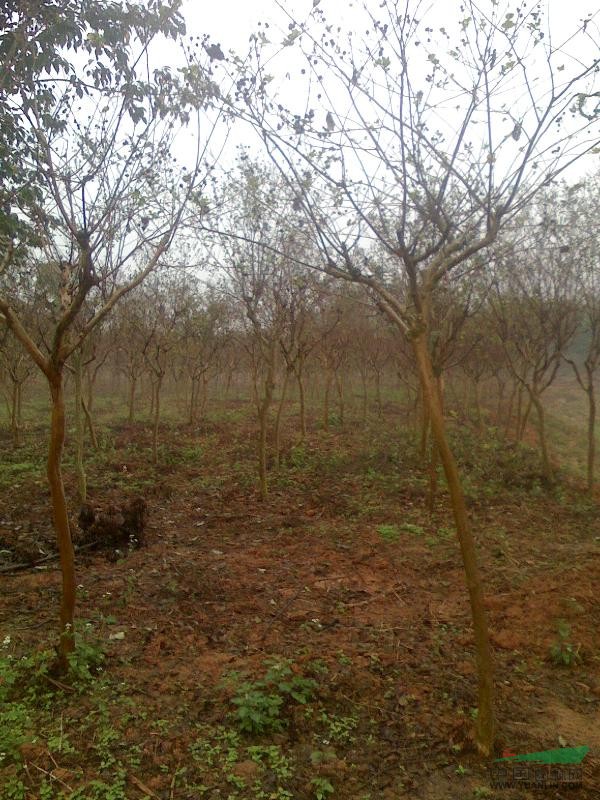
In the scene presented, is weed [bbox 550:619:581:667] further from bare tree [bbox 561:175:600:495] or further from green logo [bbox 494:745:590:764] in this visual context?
bare tree [bbox 561:175:600:495]

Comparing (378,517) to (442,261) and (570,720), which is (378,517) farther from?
(442,261)

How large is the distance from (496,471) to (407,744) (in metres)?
9.49

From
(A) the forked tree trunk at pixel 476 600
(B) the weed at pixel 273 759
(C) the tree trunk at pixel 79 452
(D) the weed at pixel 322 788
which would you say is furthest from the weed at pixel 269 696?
(C) the tree trunk at pixel 79 452

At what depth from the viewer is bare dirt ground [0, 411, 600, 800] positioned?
3359 mm

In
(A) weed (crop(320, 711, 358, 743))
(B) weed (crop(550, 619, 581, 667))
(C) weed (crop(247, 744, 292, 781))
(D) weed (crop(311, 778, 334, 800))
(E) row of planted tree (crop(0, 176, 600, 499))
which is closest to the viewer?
(D) weed (crop(311, 778, 334, 800))

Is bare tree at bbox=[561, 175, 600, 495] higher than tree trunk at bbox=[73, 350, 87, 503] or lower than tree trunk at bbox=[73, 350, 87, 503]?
higher

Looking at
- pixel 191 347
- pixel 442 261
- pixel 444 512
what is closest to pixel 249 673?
pixel 442 261

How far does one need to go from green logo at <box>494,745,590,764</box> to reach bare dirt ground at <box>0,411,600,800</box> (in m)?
0.08

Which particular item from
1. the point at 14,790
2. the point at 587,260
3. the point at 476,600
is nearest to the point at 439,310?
the point at 587,260

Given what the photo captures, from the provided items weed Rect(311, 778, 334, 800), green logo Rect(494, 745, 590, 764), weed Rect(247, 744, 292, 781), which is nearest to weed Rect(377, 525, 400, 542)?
green logo Rect(494, 745, 590, 764)

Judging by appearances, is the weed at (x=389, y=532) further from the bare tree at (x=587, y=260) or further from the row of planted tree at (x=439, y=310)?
the bare tree at (x=587, y=260)

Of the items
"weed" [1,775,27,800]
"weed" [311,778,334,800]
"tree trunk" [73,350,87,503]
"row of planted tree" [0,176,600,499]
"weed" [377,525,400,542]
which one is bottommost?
"weed" [377,525,400,542]

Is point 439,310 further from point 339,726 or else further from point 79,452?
point 339,726

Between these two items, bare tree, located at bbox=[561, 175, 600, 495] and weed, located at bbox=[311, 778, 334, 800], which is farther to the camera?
bare tree, located at bbox=[561, 175, 600, 495]
